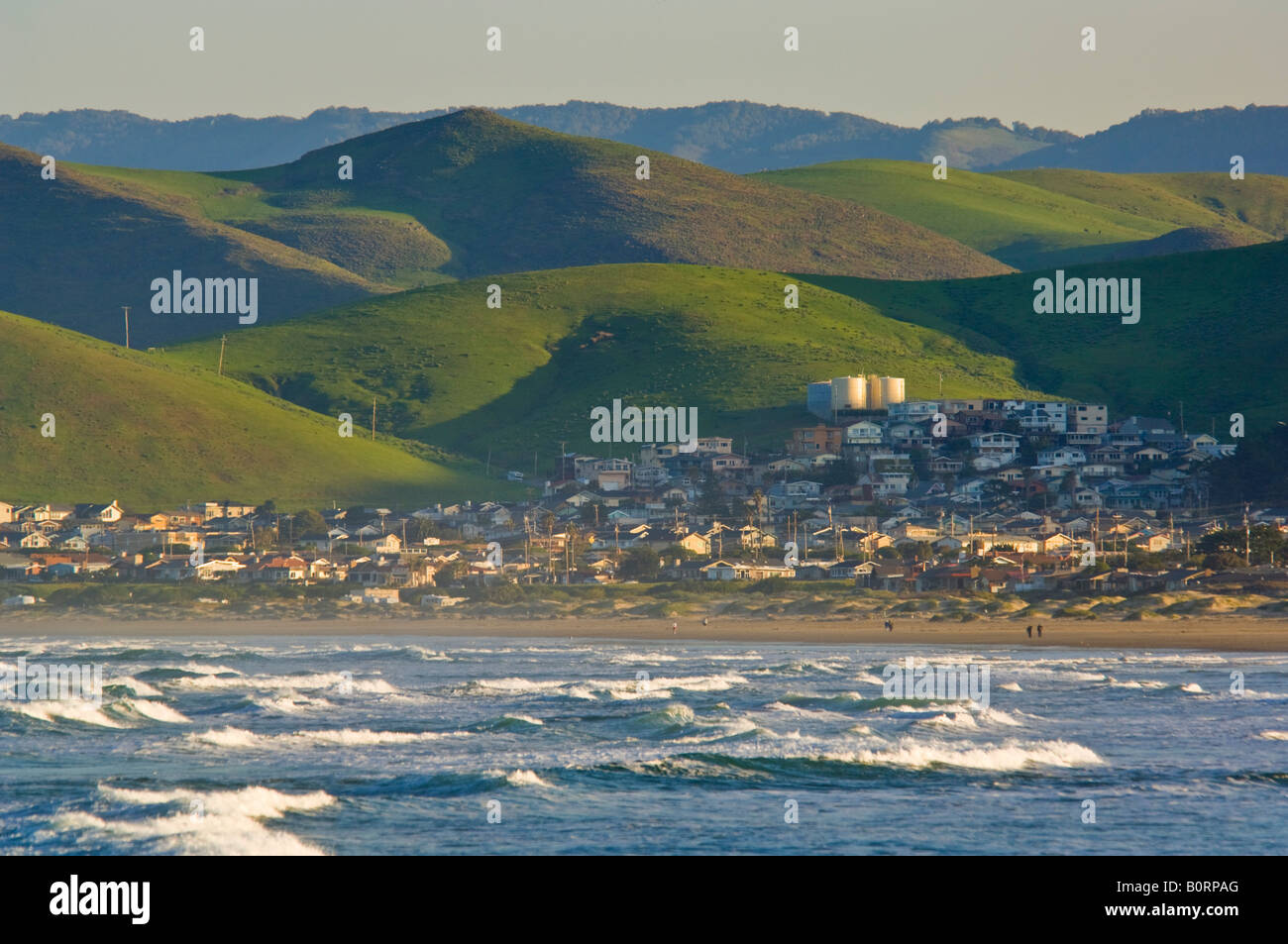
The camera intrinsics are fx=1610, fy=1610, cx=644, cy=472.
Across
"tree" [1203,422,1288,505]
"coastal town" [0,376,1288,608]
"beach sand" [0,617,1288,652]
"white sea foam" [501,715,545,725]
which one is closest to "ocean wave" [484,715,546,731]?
"white sea foam" [501,715,545,725]

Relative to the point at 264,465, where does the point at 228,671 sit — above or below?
below

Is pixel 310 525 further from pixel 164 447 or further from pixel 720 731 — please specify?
pixel 720 731

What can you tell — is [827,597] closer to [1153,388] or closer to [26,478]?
[26,478]

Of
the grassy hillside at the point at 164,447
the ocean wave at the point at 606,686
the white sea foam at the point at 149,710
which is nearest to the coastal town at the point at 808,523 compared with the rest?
the grassy hillside at the point at 164,447

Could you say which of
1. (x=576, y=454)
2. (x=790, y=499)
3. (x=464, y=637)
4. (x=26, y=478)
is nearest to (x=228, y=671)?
(x=464, y=637)

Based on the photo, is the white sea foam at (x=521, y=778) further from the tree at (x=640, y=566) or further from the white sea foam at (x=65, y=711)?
the tree at (x=640, y=566)

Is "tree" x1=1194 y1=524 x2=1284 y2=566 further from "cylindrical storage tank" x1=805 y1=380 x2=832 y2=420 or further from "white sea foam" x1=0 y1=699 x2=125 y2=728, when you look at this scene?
"cylindrical storage tank" x1=805 y1=380 x2=832 y2=420
